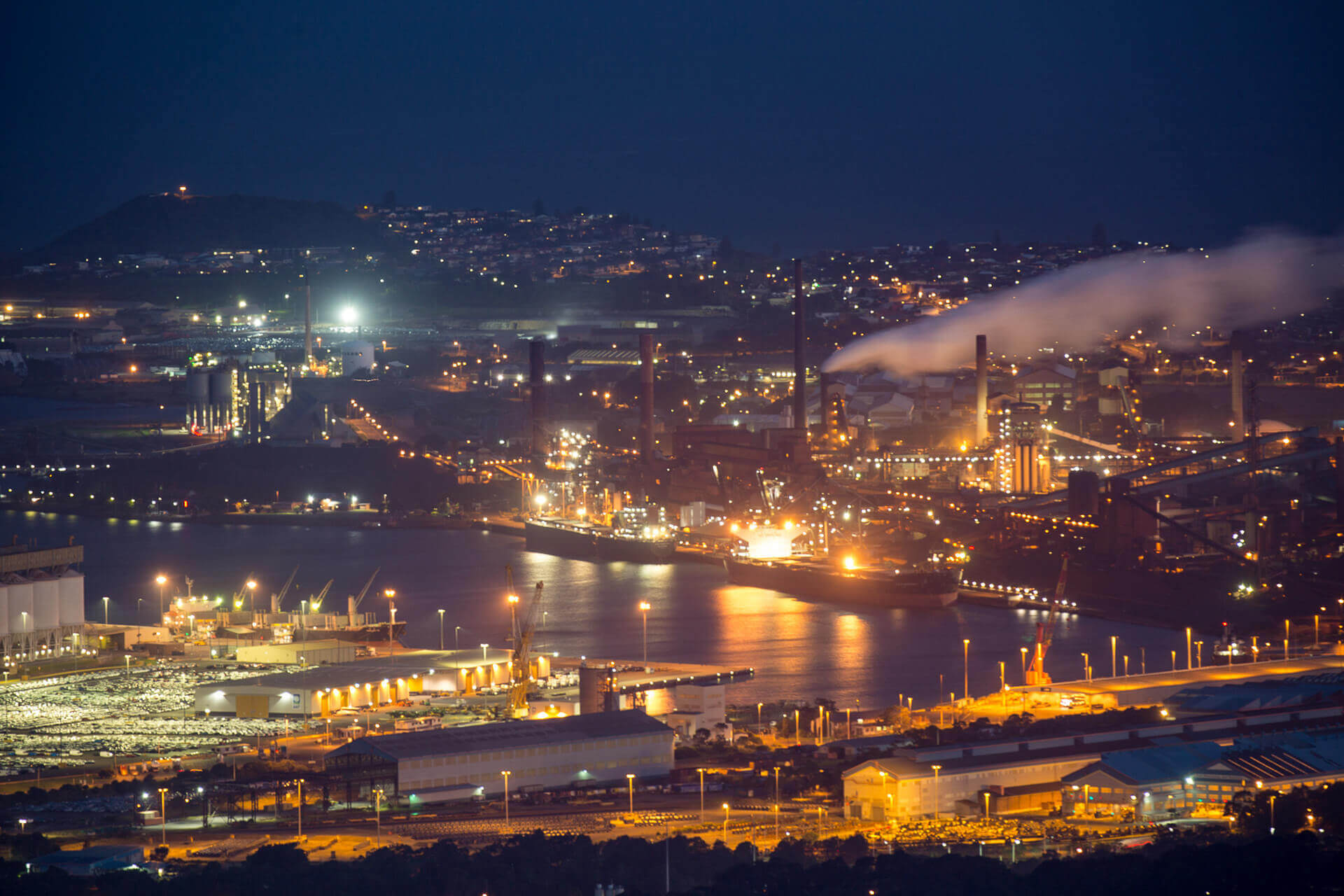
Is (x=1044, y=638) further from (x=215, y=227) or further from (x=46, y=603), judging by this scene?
(x=215, y=227)

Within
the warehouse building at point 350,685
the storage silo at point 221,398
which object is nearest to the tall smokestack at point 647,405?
the storage silo at point 221,398

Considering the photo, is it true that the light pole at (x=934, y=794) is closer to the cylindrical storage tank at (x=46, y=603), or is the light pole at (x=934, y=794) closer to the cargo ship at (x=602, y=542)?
the cylindrical storage tank at (x=46, y=603)

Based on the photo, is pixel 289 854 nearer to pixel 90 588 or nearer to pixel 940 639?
pixel 940 639

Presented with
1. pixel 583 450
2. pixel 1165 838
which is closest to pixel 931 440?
pixel 583 450

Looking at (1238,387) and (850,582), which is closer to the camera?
(850,582)

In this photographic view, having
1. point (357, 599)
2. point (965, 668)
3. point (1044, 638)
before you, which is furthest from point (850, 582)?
point (965, 668)

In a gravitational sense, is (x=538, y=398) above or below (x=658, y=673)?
above
